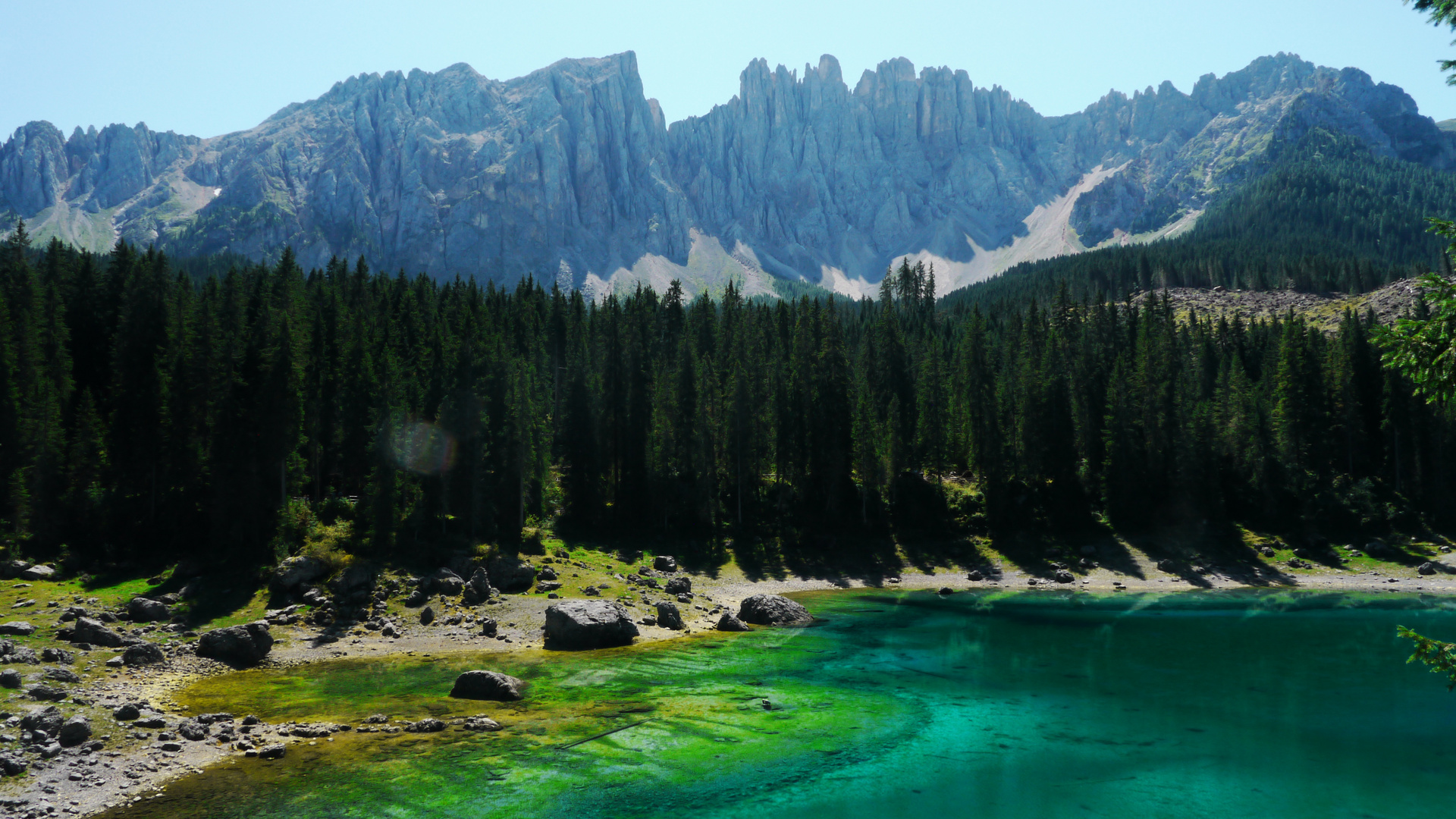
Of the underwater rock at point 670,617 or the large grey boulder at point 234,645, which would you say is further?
the underwater rock at point 670,617

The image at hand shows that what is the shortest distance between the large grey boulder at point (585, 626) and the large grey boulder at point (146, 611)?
20536 millimetres

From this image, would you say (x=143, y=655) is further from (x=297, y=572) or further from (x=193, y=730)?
(x=297, y=572)

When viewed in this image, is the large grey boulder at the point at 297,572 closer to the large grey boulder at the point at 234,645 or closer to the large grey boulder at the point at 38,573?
the large grey boulder at the point at 234,645

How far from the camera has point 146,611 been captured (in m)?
40.2

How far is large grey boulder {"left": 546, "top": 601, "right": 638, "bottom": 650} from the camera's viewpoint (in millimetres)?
43219

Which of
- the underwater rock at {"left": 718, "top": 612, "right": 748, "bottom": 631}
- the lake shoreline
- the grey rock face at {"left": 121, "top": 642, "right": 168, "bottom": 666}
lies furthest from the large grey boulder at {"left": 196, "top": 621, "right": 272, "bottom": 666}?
the underwater rock at {"left": 718, "top": 612, "right": 748, "bottom": 631}

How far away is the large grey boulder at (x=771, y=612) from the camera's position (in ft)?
170

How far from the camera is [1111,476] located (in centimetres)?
8494

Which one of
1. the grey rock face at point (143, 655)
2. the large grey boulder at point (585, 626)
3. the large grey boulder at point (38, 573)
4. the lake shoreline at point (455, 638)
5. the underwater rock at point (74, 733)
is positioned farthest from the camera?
the large grey boulder at point (38, 573)

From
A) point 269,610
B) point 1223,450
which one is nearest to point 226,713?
point 269,610

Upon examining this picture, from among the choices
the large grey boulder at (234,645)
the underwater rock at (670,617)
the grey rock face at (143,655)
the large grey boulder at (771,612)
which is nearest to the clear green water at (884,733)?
the large grey boulder at (234,645)

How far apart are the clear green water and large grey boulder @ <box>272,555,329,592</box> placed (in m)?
11.9

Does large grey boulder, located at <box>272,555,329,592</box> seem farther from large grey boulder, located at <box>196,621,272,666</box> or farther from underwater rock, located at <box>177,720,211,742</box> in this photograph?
underwater rock, located at <box>177,720,211,742</box>

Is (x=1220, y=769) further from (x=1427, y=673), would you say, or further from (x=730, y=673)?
(x=1427, y=673)
